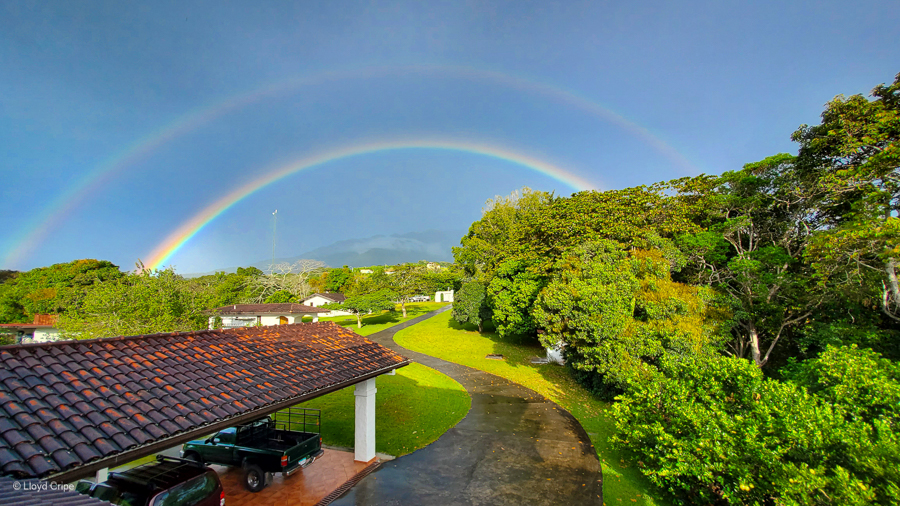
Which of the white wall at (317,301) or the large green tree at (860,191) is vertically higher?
the large green tree at (860,191)

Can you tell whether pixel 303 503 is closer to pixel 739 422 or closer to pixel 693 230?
pixel 739 422

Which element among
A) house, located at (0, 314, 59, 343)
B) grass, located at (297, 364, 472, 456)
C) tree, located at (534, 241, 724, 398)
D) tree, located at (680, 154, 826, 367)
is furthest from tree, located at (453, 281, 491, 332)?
house, located at (0, 314, 59, 343)

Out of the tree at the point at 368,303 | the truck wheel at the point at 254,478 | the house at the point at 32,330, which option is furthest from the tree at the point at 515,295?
the house at the point at 32,330

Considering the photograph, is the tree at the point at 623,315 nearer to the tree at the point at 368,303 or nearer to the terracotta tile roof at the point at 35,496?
the terracotta tile roof at the point at 35,496

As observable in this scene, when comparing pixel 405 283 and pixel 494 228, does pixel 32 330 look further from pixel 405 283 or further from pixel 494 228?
pixel 494 228

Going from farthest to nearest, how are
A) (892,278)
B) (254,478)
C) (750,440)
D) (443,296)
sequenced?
(443,296) → (892,278) → (254,478) → (750,440)

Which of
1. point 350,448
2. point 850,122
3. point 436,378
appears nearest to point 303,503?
point 350,448

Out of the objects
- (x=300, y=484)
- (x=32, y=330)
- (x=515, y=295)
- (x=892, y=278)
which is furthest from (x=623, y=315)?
(x=32, y=330)
